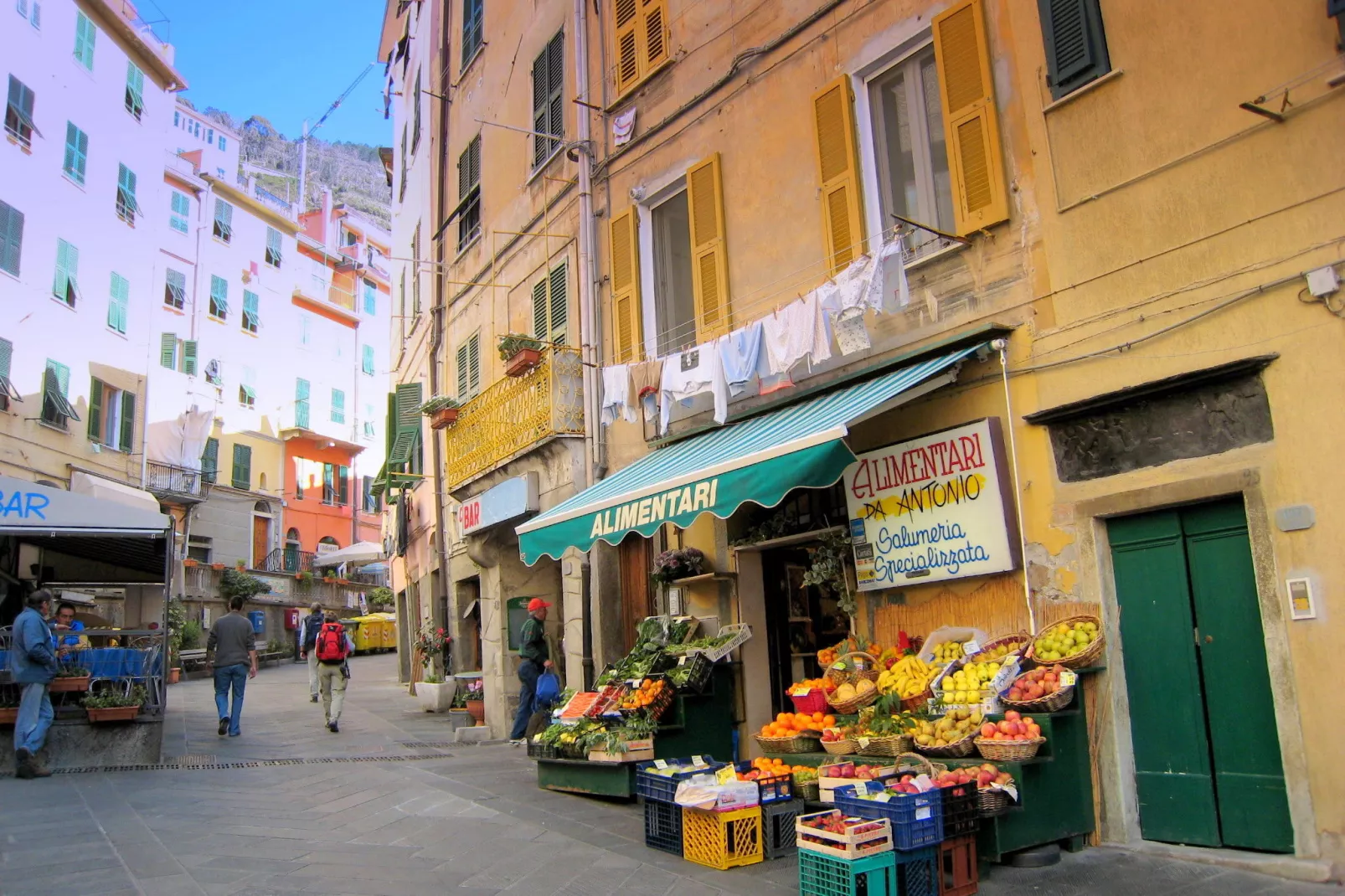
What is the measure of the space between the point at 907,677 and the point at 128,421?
23.6 m

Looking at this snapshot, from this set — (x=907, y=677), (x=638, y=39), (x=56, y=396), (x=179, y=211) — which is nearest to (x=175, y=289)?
(x=179, y=211)

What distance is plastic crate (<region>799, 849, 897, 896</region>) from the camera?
16.6 ft

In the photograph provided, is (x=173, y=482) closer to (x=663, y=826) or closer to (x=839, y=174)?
(x=839, y=174)

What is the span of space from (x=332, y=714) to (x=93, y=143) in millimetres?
18900

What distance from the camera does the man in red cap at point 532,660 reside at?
39.1 ft

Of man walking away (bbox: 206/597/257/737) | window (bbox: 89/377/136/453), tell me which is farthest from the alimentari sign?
window (bbox: 89/377/136/453)

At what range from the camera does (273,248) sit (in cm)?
4403

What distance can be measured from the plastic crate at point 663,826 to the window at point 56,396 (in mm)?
19769

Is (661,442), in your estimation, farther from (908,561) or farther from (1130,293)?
(1130,293)

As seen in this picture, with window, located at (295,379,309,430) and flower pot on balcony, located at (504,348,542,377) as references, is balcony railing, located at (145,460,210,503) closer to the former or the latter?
window, located at (295,379,309,430)

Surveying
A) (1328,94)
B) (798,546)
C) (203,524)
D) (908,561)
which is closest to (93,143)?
(203,524)

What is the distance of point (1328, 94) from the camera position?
18.0 feet

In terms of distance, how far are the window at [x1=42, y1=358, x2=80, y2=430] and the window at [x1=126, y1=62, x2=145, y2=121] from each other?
904 cm

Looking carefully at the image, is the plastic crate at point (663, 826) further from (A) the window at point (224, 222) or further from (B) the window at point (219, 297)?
(A) the window at point (224, 222)
